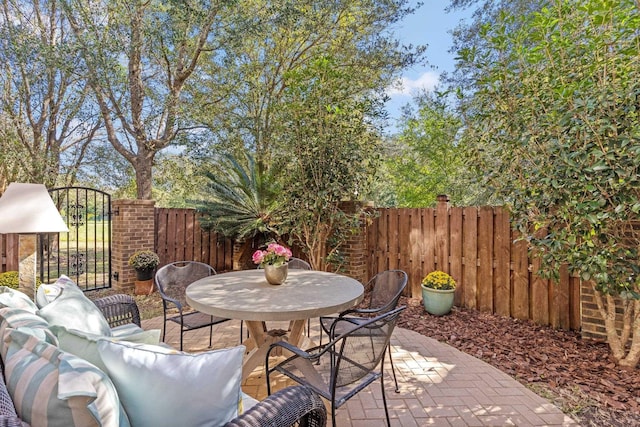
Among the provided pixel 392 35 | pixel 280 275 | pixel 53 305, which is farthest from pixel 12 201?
pixel 392 35

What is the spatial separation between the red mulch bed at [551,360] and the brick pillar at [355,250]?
108 centimetres

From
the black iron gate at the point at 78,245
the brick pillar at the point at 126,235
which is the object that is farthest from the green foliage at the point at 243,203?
the black iron gate at the point at 78,245

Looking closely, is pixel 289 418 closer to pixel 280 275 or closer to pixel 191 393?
pixel 191 393

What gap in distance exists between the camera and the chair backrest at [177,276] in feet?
10.1

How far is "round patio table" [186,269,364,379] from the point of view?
204cm

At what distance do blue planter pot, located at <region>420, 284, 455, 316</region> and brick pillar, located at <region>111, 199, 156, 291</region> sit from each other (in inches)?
178

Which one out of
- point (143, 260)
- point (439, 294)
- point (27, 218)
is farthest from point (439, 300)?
point (143, 260)

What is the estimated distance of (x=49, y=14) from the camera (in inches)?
273

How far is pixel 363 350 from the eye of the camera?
5.95ft

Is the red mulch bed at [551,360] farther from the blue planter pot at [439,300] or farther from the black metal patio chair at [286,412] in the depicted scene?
the black metal patio chair at [286,412]

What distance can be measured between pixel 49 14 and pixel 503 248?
378 inches

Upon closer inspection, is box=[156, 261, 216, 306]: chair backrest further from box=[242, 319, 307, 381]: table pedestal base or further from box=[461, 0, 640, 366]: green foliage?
box=[461, 0, 640, 366]: green foliage

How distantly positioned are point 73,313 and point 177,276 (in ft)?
4.95

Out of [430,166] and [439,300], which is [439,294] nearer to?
[439,300]
